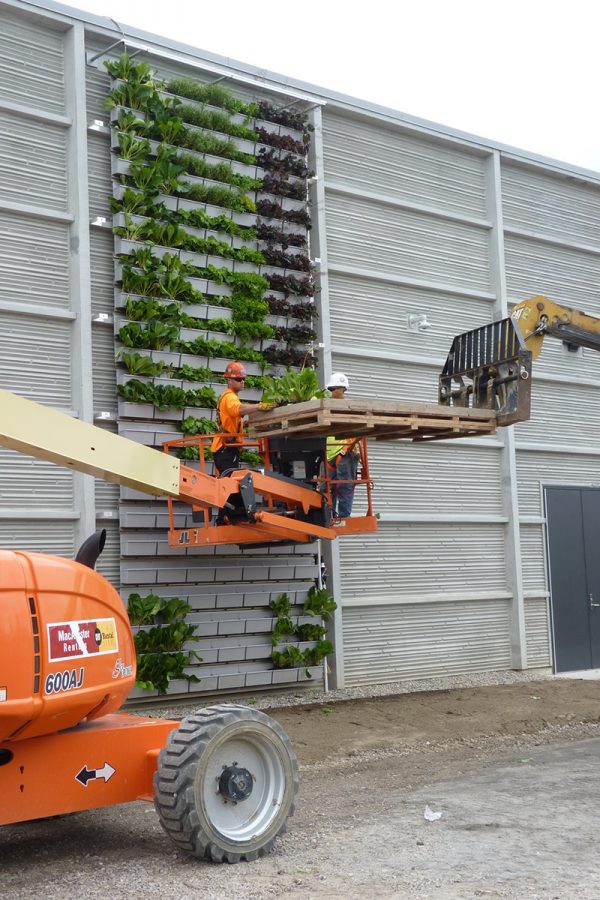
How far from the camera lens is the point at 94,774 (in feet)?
20.7

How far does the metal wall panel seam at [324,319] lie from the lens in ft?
46.0

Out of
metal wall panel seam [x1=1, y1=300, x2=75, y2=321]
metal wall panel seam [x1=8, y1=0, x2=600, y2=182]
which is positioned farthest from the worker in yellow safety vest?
metal wall panel seam [x1=8, y1=0, x2=600, y2=182]

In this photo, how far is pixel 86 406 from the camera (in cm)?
1184

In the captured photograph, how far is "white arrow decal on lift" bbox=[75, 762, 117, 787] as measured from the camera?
6.23 m

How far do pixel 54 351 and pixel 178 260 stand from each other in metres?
2.00

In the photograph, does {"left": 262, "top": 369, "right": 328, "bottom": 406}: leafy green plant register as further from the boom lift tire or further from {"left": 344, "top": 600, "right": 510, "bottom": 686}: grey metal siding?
the boom lift tire

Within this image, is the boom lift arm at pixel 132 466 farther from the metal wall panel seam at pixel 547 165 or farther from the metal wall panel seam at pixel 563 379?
the metal wall panel seam at pixel 547 165

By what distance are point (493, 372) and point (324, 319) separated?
366 cm

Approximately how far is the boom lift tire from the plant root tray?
4292 mm

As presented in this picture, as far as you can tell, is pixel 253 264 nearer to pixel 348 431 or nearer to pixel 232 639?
pixel 348 431

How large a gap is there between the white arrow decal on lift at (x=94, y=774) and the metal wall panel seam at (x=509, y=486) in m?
11.2

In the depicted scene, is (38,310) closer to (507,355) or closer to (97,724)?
(507,355)

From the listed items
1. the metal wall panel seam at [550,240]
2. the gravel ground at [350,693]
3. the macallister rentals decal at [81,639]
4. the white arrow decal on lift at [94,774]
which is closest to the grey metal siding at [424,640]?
the gravel ground at [350,693]

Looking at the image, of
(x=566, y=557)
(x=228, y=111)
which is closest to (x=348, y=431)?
(x=228, y=111)
